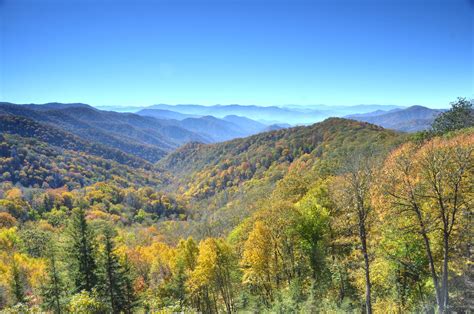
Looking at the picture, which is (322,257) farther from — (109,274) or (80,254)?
(80,254)

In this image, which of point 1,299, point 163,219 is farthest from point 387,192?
point 163,219

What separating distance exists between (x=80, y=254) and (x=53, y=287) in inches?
175

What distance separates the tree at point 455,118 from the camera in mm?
66562

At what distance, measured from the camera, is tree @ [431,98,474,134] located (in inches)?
2621

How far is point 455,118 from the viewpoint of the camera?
68438 mm

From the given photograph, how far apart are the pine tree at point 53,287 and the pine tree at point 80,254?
2486 mm

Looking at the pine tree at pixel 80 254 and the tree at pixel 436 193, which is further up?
the tree at pixel 436 193

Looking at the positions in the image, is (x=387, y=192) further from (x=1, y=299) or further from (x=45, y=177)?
(x=45, y=177)

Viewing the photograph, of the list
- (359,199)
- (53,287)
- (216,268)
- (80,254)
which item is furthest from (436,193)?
(53,287)

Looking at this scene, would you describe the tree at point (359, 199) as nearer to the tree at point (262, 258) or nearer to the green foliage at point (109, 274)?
the tree at point (262, 258)

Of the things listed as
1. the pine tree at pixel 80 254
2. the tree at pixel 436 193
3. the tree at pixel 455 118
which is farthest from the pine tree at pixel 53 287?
the tree at pixel 455 118

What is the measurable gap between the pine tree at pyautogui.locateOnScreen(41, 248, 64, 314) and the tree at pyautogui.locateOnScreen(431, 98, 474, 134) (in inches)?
2730

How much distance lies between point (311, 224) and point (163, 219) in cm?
13848

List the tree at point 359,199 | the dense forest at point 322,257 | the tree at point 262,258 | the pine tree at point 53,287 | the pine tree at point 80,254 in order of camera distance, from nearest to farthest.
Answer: the dense forest at point 322,257 → the tree at point 359,199 → the tree at point 262,258 → the pine tree at point 80,254 → the pine tree at point 53,287
